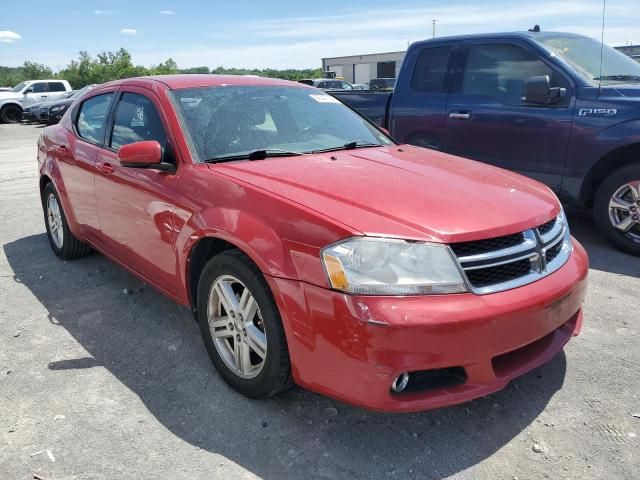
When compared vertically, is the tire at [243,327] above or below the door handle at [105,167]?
below

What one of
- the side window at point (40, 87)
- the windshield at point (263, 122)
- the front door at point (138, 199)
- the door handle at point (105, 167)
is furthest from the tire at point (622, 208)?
the side window at point (40, 87)

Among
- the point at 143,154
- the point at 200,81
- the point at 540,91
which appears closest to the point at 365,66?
the point at 540,91

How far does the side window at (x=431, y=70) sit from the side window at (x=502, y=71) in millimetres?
287

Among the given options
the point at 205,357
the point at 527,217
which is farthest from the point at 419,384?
the point at 205,357

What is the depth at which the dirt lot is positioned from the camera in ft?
7.62

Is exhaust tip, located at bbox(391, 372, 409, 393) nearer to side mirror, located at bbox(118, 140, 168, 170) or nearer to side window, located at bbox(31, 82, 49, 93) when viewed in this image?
side mirror, located at bbox(118, 140, 168, 170)

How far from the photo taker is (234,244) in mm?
2615

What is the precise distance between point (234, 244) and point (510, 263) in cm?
127

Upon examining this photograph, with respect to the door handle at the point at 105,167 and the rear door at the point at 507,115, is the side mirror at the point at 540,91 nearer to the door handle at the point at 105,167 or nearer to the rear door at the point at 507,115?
the rear door at the point at 507,115

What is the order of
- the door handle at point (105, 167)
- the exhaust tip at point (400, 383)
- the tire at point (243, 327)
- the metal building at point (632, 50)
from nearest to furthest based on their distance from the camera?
the exhaust tip at point (400, 383) < the tire at point (243, 327) < the door handle at point (105, 167) < the metal building at point (632, 50)

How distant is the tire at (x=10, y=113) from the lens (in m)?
24.4

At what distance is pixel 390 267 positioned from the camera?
2209 mm

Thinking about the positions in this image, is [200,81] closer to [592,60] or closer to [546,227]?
[546,227]

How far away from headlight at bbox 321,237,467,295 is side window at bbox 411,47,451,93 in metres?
4.28
